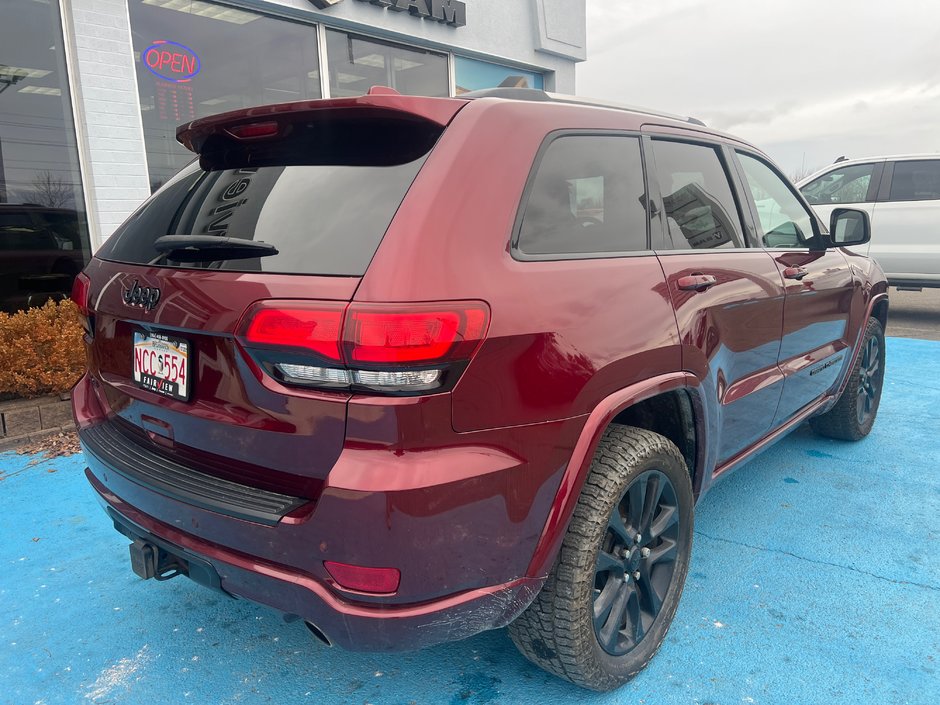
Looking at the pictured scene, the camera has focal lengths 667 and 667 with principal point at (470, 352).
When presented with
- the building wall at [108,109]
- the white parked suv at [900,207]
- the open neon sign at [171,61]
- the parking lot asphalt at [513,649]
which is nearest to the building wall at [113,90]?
the building wall at [108,109]

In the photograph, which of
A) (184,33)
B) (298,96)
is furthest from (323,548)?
(298,96)

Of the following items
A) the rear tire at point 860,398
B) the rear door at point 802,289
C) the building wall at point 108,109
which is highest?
the building wall at point 108,109

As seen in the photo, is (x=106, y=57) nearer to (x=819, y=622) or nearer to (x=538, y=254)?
(x=538, y=254)

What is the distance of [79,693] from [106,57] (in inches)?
203

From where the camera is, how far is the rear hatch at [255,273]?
1.58 metres

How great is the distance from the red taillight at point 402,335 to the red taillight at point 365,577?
48cm

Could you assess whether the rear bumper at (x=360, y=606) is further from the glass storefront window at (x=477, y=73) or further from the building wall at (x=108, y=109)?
the glass storefront window at (x=477, y=73)

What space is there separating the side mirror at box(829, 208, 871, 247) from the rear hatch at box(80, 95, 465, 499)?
101 inches

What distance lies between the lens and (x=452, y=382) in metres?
1.52

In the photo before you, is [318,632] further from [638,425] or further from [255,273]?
[638,425]

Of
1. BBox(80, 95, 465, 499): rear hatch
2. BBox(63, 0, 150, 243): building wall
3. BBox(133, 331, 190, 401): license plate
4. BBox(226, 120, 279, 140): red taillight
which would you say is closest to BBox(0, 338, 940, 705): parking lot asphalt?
BBox(80, 95, 465, 499): rear hatch

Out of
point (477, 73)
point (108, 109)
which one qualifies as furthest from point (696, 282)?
point (477, 73)

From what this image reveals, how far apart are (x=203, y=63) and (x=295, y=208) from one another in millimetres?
5542

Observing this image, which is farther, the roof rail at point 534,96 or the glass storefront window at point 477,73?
the glass storefront window at point 477,73
